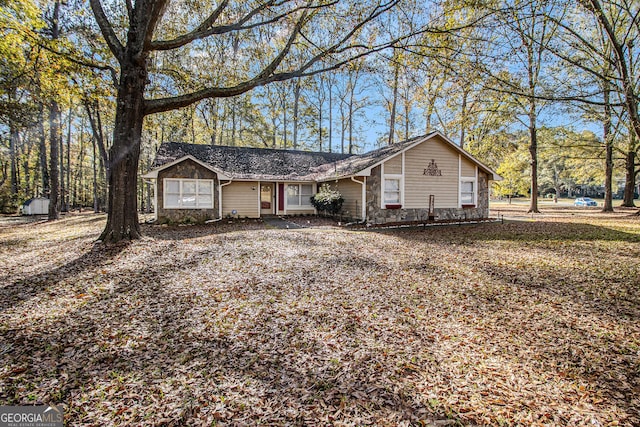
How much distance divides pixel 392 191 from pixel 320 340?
11.8 metres

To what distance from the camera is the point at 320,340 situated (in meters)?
3.58

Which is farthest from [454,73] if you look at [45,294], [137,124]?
[45,294]

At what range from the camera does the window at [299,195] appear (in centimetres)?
1833

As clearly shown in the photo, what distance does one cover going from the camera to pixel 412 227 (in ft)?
44.8

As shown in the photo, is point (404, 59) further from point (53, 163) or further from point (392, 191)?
point (53, 163)

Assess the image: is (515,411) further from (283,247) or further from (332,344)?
(283,247)

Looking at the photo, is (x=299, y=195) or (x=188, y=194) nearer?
(x=188, y=194)

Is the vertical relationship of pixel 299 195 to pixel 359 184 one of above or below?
below

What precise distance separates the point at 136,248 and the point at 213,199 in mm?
7583

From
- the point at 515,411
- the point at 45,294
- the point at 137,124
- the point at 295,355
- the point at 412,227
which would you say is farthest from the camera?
the point at 412,227

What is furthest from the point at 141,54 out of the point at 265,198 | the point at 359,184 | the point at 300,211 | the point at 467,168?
the point at 467,168

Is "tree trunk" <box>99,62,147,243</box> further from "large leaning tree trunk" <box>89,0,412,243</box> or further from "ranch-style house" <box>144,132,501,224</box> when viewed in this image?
"ranch-style house" <box>144,132,501,224</box>

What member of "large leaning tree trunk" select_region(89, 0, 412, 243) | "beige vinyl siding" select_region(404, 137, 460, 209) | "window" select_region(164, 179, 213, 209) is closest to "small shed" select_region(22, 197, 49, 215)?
"window" select_region(164, 179, 213, 209)

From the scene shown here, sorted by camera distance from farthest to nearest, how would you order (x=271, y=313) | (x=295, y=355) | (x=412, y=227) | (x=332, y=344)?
1. (x=412, y=227)
2. (x=271, y=313)
3. (x=332, y=344)
4. (x=295, y=355)
